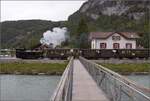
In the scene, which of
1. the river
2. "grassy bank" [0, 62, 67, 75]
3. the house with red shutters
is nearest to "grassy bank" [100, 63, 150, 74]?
"grassy bank" [0, 62, 67, 75]

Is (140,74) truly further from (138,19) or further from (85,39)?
(138,19)

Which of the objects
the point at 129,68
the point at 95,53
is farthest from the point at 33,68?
the point at 95,53

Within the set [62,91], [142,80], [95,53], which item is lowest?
[142,80]

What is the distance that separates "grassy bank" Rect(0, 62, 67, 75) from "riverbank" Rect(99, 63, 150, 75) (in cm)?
603

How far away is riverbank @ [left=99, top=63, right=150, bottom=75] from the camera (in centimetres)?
5009

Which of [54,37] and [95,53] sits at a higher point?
[54,37]

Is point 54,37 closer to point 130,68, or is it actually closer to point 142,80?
point 130,68

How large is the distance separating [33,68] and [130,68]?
12117 millimetres

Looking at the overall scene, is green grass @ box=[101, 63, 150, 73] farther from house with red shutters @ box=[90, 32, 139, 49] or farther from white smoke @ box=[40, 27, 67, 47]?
white smoke @ box=[40, 27, 67, 47]

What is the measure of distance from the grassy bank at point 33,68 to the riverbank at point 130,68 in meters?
6.03

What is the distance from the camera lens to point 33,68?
52125mm

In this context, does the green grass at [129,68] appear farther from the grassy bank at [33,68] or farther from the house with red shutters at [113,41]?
the house with red shutters at [113,41]

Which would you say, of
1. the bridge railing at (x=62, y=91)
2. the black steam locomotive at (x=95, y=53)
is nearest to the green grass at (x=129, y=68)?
the black steam locomotive at (x=95, y=53)

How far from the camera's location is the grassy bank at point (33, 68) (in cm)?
5031
